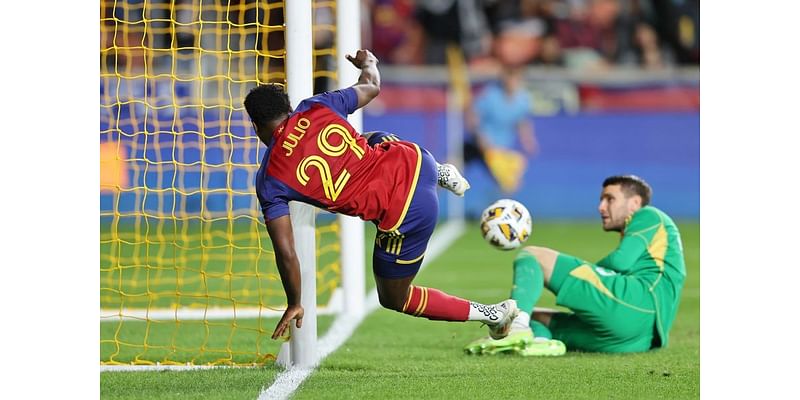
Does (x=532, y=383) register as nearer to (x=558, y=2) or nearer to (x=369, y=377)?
(x=369, y=377)

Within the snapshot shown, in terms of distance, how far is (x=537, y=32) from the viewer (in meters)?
20.5

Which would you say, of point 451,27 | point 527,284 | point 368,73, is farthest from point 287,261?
A: point 451,27

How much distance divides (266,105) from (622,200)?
2463 millimetres

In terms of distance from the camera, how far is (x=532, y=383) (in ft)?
19.2

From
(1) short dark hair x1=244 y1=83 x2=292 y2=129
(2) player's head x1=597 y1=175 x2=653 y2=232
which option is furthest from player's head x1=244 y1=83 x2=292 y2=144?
(2) player's head x1=597 y1=175 x2=653 y2=232

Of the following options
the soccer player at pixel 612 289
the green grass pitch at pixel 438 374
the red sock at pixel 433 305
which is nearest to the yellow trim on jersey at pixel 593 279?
the soccer player at pixel 612 289

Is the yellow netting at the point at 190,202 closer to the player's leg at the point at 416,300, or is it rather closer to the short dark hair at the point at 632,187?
the player's leg at the point at 416,300

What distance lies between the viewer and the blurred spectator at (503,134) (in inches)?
696

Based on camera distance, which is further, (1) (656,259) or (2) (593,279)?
(1) (656,259)

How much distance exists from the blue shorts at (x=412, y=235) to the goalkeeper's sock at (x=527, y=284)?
987 mm

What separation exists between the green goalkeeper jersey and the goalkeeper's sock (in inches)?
19.6

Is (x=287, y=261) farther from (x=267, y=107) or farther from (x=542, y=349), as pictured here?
(x=542, y=349)

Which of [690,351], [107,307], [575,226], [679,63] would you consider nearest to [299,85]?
[690,351]

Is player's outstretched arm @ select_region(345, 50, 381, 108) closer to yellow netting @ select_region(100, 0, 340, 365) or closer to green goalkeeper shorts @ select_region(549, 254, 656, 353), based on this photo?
yellow netting @ select_region(100, 0, 340, 365)
